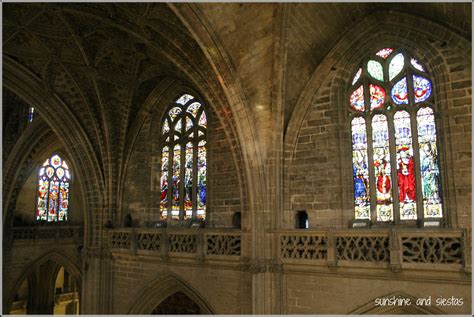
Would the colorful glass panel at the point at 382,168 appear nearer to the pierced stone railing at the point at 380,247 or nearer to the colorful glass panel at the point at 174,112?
the pierced stone railing at the point at 380,247

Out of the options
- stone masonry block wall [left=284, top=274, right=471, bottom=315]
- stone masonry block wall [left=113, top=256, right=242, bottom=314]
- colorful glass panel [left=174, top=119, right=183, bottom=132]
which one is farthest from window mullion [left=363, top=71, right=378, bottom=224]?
colorful glass panel [left=174, top=119, right=183, bottom=132]

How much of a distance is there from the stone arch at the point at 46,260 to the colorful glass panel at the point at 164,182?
7794mm

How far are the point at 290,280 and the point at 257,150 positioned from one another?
3088 millimetres

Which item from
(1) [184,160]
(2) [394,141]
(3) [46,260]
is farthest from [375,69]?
(3) [46,260]

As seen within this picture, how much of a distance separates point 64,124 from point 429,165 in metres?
10.2

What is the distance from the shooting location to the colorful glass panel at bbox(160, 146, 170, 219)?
1334cm

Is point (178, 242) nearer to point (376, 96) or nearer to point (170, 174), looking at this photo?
point (170, 174)

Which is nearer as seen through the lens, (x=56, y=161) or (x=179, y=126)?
(x=179, y=126)

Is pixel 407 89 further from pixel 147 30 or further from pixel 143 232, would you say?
pixel 143 232

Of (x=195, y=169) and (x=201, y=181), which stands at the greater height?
(x=195, y=169)

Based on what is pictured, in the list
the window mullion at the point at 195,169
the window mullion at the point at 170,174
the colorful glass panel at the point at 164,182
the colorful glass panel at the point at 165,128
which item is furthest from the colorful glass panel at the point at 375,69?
the colorful glass panel at the point at 164,182

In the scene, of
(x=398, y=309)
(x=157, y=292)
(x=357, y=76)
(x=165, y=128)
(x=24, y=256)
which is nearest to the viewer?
(x=398, y=309)

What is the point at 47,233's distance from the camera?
60.5ft

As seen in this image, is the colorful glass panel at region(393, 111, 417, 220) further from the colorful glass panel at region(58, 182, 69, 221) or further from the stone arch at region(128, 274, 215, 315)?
the colorful glass panel at region(58, 182, 69, 221)
